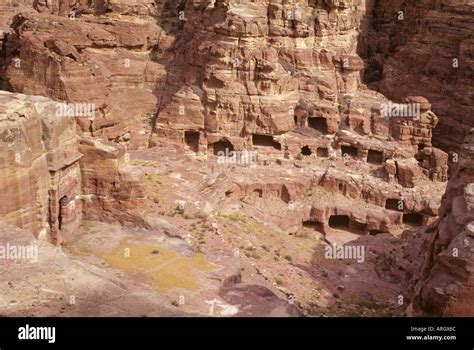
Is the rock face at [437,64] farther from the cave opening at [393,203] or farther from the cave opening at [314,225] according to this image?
the cave opening at [314,225]

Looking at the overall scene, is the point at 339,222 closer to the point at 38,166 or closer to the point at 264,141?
the point at 264,141

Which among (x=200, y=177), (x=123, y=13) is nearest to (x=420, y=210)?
(x=200, y=177)

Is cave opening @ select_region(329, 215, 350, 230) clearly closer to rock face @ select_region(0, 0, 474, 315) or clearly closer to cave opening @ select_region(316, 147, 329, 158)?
rock face @ select_region(0, 0, 474, 315)

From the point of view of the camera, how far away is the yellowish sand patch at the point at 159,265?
22438 mm

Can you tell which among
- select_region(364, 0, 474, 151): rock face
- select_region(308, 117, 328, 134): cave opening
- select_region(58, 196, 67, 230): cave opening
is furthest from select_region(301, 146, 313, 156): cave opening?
select_region(58, 196, 67, 230): cave opening

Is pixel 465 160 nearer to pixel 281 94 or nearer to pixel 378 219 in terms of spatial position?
pixel 378 219

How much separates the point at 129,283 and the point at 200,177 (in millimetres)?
16812

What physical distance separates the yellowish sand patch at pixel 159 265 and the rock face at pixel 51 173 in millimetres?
2602

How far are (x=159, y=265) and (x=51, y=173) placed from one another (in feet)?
18.4

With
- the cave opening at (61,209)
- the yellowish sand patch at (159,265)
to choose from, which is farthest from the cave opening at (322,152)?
the cave opening at (61,209)

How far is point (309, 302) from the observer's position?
2617 centimetres

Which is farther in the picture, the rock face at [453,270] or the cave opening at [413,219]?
the cave opening at [413,219]

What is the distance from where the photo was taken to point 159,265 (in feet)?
77.9

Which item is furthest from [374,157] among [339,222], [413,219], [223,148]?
[223,148]
